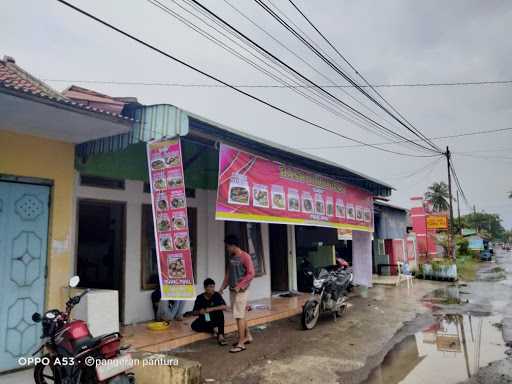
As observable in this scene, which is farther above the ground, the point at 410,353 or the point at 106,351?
the point at 106,351

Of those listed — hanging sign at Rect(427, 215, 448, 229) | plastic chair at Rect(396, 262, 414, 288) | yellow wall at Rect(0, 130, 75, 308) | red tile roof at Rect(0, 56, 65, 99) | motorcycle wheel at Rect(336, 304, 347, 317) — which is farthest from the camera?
hanging sign at Rect(427, 215, 448, 229)

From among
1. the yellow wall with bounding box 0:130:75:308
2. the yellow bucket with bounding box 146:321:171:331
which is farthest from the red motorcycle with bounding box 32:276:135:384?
the yellow bucket with bounding box 146:321:171:331

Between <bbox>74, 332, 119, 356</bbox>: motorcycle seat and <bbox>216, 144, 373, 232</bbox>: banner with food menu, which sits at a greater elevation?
<bbox>216, 144, 373, 232</bbox>: banner with food menu

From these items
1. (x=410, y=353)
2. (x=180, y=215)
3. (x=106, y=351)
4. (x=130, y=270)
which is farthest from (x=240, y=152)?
(x=410, y=353)

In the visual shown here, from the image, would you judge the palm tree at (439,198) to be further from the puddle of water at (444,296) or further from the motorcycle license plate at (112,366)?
the motorcycle license plate at (112,366)

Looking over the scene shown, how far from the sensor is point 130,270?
7.02 meters

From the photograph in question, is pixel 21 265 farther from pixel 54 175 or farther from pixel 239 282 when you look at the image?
pixel 239 282

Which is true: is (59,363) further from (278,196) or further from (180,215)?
(278,196)

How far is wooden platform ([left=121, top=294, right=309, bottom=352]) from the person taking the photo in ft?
19.1

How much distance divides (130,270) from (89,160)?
2181 millimetres

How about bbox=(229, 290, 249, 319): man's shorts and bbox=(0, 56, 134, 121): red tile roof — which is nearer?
bbox=(0, 56, 134, 121): red tile roof

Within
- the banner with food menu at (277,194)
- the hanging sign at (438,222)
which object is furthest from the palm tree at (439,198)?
the banner with food menu at (277,194)

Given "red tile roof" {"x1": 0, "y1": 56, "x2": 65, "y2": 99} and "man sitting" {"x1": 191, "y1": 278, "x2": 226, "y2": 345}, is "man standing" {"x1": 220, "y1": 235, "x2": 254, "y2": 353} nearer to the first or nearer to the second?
"man sitting" {"x1": 191, "y1": 278, "x2": 226, "y2": 345}

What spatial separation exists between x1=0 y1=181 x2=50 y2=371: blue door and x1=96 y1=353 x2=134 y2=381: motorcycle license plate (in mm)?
2208
